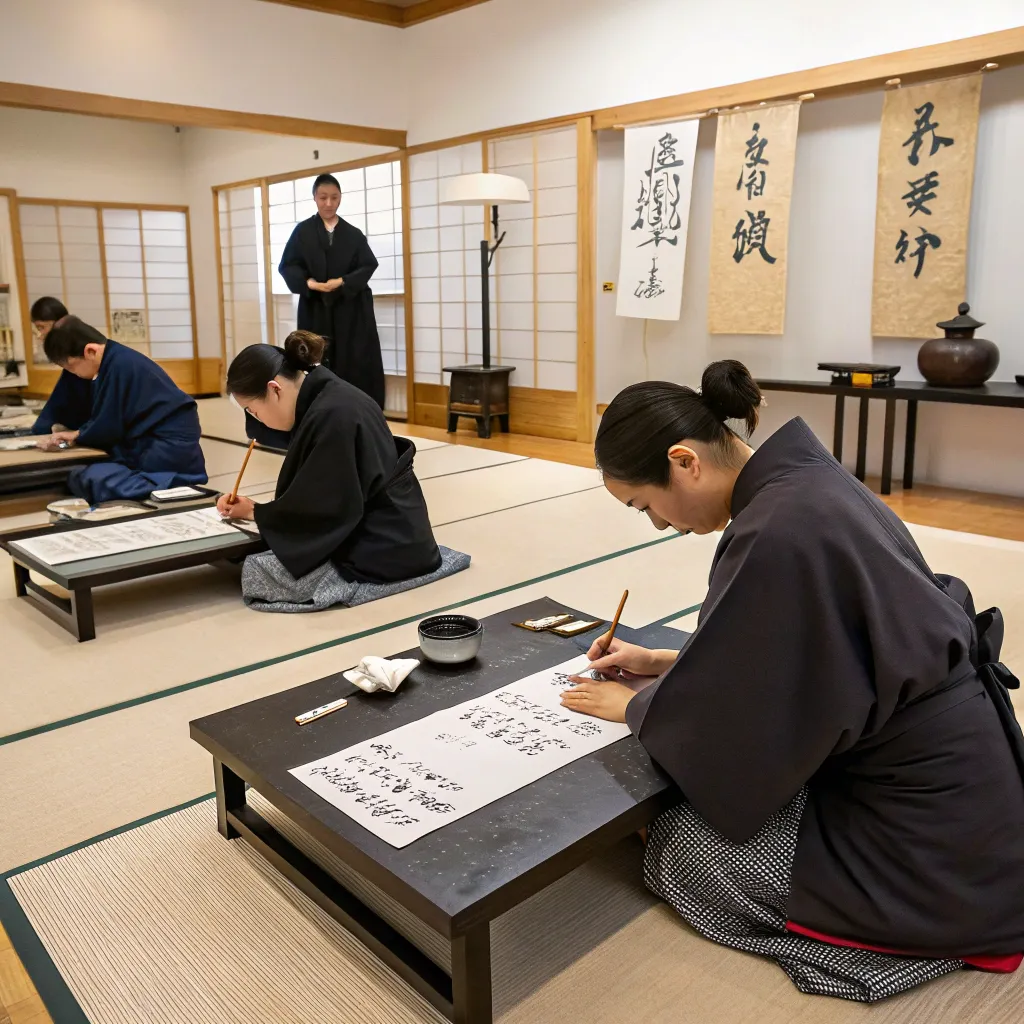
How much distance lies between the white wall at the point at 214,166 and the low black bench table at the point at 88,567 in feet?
18.2

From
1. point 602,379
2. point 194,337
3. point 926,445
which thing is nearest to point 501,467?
point 602,379

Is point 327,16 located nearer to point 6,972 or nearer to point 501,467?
Answer: point 501,467

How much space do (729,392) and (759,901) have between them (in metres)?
0.77

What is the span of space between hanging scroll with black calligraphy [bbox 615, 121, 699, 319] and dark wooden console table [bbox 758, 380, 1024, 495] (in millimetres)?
956

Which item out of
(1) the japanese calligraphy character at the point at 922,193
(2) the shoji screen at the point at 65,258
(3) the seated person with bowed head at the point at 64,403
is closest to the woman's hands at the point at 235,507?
(3) the seated person with bowed head at the point at 64,403

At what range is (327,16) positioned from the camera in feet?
22.0

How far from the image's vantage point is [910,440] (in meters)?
4.89

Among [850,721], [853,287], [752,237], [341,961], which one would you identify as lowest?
[341,961]

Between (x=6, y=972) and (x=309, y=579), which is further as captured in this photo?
(x=309, y=579)

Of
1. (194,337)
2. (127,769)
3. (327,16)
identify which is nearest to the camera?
(127,769)

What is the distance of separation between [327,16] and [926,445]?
4.91 metres

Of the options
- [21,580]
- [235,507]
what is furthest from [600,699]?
[21,580]

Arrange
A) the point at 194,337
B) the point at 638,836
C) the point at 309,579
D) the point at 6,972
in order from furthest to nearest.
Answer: the point at 194,337, the point at 309,579, the point at 638,836, the point at 6,972

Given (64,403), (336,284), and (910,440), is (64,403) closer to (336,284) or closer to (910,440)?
(336,284)
